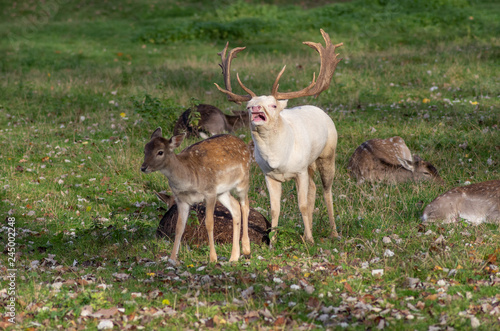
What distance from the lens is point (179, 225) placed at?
7.46 metres

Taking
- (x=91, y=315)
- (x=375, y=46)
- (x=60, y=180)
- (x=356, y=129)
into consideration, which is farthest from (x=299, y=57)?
(x=91, y=315)

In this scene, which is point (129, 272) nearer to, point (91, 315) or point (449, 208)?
point (91, 315)

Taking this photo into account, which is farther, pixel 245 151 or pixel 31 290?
pixel 245 151

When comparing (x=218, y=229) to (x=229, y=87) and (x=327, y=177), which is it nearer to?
(x=327, y=177)

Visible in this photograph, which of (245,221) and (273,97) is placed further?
(245,221)

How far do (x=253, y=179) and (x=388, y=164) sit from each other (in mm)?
2433

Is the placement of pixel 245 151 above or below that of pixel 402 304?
above

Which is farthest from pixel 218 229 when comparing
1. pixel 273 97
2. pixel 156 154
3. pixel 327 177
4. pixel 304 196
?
pixel 273 97

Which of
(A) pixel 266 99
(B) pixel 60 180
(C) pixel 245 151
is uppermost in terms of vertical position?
(A) pixel 266 99

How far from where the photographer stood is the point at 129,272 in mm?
7078

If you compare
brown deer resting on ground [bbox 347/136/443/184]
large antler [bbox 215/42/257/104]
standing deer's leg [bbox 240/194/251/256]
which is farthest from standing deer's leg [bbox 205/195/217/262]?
brown deer resting on ground [bbox 347/136/443/184]

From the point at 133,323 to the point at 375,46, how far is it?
17.6 m

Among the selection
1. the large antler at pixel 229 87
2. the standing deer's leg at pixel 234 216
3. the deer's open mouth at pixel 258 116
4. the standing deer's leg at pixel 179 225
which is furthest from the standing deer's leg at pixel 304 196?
the standing deer's leg at pixel 179 225

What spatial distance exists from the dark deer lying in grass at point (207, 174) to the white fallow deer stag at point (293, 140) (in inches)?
Answer: 14.6
